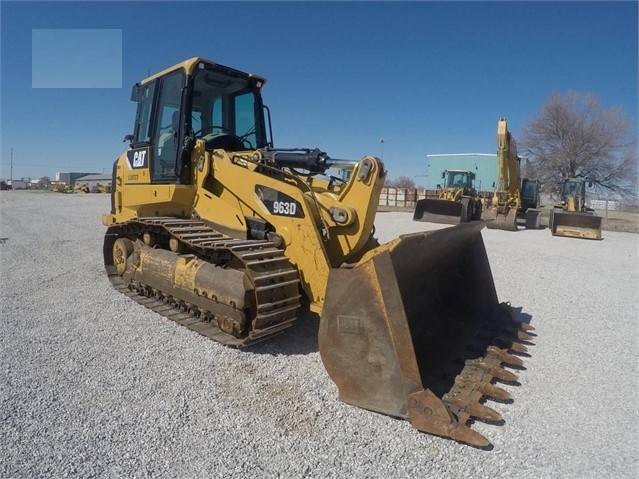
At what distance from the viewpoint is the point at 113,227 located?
249 inches

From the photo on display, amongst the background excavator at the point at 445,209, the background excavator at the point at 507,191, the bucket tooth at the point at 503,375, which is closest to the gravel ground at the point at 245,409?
the bucket tooth at the point at 503,375

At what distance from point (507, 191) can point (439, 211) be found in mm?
3989

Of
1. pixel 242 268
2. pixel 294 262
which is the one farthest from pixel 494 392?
pixel 242 268

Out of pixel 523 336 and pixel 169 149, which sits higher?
pixel 169 149

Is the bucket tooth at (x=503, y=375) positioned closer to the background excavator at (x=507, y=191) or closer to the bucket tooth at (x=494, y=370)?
the bucket tooth at (x=494, y=370)

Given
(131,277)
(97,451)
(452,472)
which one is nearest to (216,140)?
(131,277)

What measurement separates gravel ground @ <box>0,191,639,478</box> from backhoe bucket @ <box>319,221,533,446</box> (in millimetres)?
163

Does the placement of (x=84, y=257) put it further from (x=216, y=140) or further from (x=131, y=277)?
(x=216, y=140)

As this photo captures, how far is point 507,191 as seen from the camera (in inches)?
757

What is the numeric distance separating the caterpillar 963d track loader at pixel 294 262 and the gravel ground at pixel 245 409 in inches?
8.5

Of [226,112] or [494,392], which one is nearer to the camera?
[494,392]

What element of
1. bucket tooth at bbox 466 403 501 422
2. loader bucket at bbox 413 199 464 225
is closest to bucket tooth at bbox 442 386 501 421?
bucket tooth at bbox 466 403 501 422

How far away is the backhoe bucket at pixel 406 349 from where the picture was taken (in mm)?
2775

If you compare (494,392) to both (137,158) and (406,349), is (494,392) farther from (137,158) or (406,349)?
(137,158)
